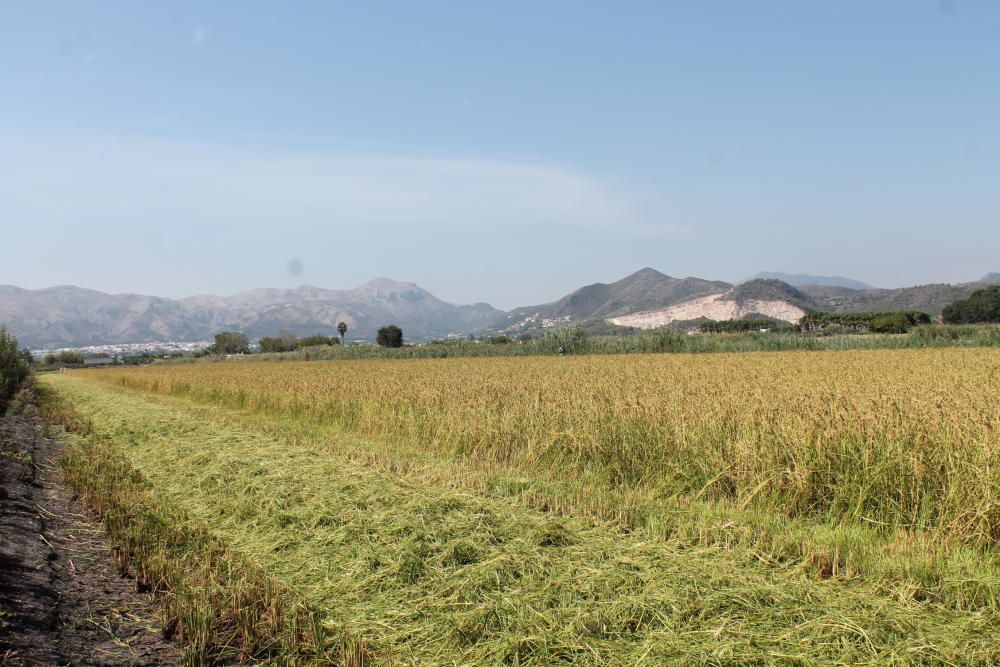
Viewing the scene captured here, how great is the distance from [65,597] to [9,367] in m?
27.3

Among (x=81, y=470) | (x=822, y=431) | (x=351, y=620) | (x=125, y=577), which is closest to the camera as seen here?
(x=351, y=620)

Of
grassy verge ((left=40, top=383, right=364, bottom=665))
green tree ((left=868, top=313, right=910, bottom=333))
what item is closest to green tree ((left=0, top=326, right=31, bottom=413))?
grassy verge ((left=40, top=383, right=364, bottom=665))

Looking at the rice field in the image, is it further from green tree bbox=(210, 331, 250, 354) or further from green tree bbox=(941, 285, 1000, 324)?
green tree bbox=(210, 331, 250, 354)

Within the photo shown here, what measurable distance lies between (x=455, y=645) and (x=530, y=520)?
199 cm

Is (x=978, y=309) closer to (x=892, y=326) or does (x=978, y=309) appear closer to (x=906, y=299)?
(x=892, y=326)

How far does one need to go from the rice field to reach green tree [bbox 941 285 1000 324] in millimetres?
88071

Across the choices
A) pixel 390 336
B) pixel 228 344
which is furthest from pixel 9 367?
pixel 228 344

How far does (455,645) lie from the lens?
3.61m

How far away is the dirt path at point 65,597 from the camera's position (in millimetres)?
3637

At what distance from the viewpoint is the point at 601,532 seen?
5.27 metres

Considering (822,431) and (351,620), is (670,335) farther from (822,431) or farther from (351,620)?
(351,620)

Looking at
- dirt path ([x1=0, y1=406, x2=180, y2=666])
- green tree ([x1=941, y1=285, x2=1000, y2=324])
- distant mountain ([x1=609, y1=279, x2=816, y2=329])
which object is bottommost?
dirt path ([x1=0, y1=406, x2=180, y2=666])

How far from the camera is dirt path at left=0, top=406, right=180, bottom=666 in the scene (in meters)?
3.64

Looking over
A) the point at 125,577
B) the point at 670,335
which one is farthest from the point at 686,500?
the point at 670,335
